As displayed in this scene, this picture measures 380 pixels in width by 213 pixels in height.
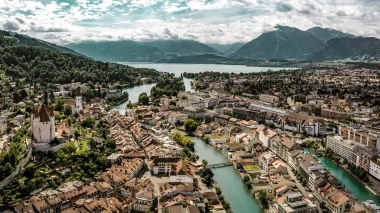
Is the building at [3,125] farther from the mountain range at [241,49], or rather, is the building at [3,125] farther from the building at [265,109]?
the mountain range at [241,49]

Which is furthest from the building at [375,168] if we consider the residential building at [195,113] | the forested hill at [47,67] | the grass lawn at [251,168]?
the forested hill at [47,67]

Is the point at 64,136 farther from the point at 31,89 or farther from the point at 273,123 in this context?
the point at 31,89

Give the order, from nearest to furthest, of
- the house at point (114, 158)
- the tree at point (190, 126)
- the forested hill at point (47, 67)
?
the house at point (114, 158)
the tree at point (190, 126)
the forested hill at point (47, 67)

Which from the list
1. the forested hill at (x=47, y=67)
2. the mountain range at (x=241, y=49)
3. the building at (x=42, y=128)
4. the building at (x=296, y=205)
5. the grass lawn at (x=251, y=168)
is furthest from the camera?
the mountain range at (x=241, y=49)

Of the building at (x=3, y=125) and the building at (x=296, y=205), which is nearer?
the building at (x=296, y=205)

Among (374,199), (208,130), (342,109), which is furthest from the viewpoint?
(342,109)

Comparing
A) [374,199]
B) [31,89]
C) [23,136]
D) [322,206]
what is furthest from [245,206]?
[31,89]

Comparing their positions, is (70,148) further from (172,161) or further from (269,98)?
(269,98)
